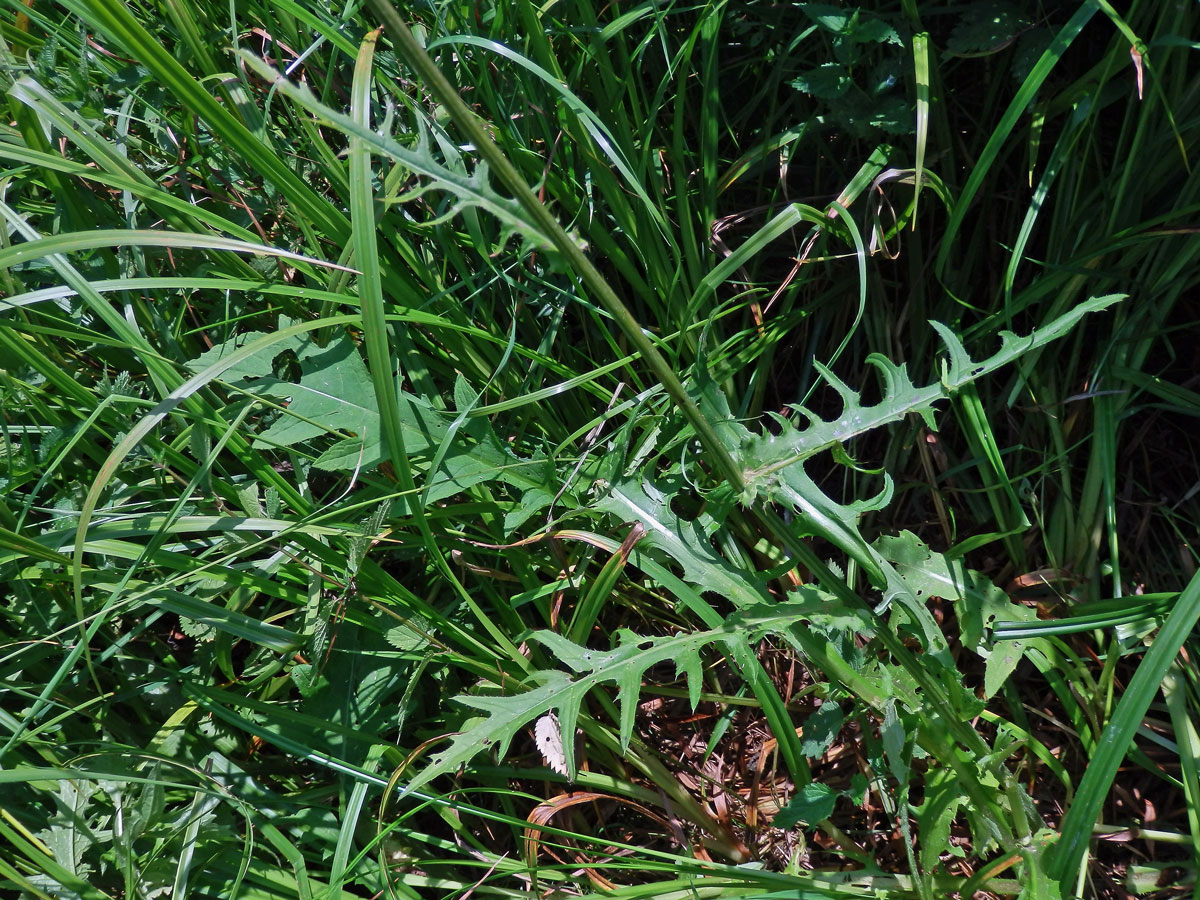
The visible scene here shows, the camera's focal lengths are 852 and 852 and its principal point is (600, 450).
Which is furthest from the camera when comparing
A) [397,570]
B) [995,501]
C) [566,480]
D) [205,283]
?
[397,570]

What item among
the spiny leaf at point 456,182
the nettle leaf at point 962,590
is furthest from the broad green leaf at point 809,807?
the spiny leaf at point 456,182

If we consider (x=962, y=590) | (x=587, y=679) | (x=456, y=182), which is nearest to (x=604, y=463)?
(x=587, y=679)

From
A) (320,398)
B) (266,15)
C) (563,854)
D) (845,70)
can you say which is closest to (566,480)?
(320,398)

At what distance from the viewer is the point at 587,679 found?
111 centimetres

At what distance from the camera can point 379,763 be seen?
4.82ft

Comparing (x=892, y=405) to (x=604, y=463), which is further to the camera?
(x=604, y=463)

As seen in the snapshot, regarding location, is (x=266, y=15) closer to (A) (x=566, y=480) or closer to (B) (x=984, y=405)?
(A) (x=566, y=480)

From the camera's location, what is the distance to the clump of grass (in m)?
1.23

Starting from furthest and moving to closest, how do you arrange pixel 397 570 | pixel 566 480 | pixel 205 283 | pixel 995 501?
pixel 397 570 < pixel 995 501 < pixel 566 480 < pixel 205 283

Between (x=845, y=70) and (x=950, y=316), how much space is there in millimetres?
468

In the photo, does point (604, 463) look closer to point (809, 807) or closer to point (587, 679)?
point (587, 679)

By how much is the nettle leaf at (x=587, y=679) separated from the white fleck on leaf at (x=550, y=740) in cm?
14

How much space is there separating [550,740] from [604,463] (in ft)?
1.46

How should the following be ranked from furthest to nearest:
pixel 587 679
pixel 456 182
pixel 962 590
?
1. pixel 962 590
2. pixel 587 679
3. pixel 456 182
